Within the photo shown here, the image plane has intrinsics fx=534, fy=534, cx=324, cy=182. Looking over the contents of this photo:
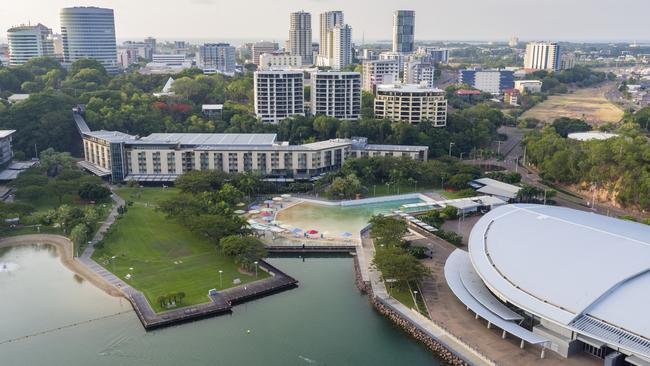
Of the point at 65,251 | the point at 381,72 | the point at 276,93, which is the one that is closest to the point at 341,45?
the point at 381,72

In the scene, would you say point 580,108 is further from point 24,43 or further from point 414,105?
point 24,43

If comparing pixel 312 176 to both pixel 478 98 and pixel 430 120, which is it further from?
pixel 478 98

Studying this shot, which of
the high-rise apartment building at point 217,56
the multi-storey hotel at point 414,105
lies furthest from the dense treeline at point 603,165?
the high-rise apartment building at point 217,56

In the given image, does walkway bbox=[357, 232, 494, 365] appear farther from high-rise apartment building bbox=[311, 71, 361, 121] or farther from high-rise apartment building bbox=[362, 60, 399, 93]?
high-rise apartment building bbox=[362, 60, 399, 93]

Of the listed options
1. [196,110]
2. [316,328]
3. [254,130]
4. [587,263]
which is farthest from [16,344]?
[196,110]

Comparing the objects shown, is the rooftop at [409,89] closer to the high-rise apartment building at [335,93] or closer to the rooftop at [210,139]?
the high-rise apartment building at [335,93]

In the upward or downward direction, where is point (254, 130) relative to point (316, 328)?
upward
